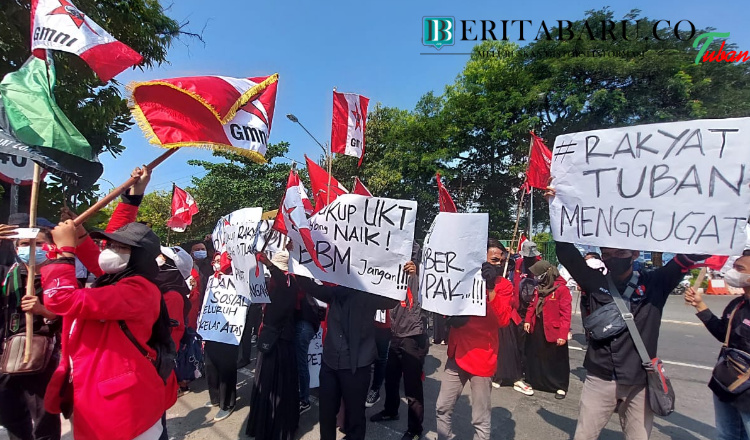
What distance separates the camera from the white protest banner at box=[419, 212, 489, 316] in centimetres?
331

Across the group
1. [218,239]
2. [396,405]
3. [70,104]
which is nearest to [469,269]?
[396,405]

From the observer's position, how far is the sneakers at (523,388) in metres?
5.48

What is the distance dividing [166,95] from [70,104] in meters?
4.56

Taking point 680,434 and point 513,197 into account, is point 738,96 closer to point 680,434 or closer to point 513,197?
point 513,197

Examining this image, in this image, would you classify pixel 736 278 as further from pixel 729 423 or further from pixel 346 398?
pixel 346 398

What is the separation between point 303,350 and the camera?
4.61 m

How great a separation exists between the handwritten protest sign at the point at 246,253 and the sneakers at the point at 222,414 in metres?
1.43

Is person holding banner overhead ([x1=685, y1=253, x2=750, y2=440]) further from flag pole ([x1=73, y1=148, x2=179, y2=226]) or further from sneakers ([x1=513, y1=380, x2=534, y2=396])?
flag pole ([x1=73, y1=148, x2=179, y2=226])

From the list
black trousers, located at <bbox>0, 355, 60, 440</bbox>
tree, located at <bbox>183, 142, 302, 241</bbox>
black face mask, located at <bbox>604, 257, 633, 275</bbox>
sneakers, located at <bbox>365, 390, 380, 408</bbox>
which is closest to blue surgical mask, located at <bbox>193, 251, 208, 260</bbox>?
sneakers, located at <bbox>365, 390, 380, 408</bbox>

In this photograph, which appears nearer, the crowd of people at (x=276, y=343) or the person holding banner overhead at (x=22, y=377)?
the crowd of people at (x=276, y=343)

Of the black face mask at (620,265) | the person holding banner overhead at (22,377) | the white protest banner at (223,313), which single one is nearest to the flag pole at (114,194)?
the person holding banner overhead at (22,377)

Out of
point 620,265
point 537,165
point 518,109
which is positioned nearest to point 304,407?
point 620,265

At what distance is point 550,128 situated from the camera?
20.1 meters

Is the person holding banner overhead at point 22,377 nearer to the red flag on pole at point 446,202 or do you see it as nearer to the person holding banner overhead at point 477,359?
the person holding banner overhead at point 477,359
